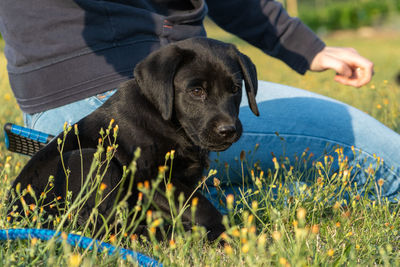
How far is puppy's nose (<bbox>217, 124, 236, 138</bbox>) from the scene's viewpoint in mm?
2420

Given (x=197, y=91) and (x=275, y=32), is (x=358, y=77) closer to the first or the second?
(x=275, y=32)

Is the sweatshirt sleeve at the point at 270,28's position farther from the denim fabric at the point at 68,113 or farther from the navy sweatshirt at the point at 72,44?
the denim fabric at the point at 68,113

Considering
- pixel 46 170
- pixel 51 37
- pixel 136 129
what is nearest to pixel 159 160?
pixel 136 129

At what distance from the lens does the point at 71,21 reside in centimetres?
307

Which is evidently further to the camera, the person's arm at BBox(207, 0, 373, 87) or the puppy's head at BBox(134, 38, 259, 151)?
the person's arm at BBox(207, 0, 373, 87)

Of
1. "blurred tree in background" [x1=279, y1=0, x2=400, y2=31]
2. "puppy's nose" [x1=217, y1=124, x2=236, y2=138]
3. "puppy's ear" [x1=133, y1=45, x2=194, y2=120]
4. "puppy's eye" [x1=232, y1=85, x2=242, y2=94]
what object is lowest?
"blurred tree in background" [x1=279, y1=0, x2=400, y2=31]

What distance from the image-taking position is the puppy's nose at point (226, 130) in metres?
2.42

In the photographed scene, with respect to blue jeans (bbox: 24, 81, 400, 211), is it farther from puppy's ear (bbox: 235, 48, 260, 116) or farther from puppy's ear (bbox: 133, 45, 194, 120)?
puppy's ear (bbox: 133, 45, 194, 120)

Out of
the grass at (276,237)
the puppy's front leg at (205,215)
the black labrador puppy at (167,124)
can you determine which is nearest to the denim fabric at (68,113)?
the black labrador puppy at (167,124)

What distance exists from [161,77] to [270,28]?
71.8 inches

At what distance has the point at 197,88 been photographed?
2.54 meters

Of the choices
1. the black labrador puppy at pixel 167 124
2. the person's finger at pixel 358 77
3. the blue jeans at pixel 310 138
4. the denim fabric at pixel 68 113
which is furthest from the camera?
the person's finger at pixel 358 77

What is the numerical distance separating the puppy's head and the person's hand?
3.87 ft

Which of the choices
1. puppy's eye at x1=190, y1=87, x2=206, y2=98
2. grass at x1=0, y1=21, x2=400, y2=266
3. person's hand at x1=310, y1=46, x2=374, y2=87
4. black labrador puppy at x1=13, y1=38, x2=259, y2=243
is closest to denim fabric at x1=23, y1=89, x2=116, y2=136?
black labrador puppy at x1=13, y1=38, x2=259, y2=243
